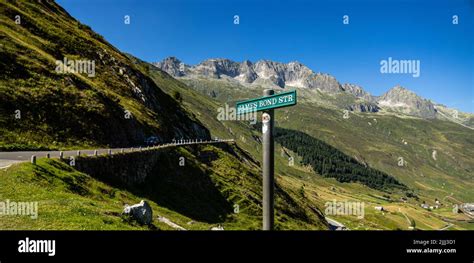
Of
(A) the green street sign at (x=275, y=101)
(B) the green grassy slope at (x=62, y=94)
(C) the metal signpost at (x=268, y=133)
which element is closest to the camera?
(C) the metal signpost at (x=268, y=133)

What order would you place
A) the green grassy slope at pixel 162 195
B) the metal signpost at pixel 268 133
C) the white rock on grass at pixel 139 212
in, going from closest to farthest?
1. the metal signpost at pixel 268 133
2. the green grassy slope at pixel 162 195
3. the white rock on grass at pixel 139 212

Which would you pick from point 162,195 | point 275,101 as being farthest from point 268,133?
point 162,195

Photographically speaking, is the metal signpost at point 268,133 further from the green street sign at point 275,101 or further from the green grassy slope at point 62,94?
the green grassy slope at point 62,94

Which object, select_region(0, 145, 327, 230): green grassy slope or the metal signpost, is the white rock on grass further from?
the metal signpost

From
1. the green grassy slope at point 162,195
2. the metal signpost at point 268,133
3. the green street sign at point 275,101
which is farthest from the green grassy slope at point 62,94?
the metal signpost at point 268,133

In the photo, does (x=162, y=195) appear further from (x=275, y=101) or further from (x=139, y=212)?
(x=275, y=101)

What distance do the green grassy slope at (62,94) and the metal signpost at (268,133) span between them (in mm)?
46868

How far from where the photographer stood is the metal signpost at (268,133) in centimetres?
934

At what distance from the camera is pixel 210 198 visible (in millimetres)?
63594

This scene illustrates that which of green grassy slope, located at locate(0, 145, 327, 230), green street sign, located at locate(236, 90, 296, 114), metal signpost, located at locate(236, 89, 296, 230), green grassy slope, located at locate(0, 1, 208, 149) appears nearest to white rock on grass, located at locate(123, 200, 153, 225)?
green grassy slope, located at locate(0, 145, 327, 230)

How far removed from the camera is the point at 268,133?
386 inches
